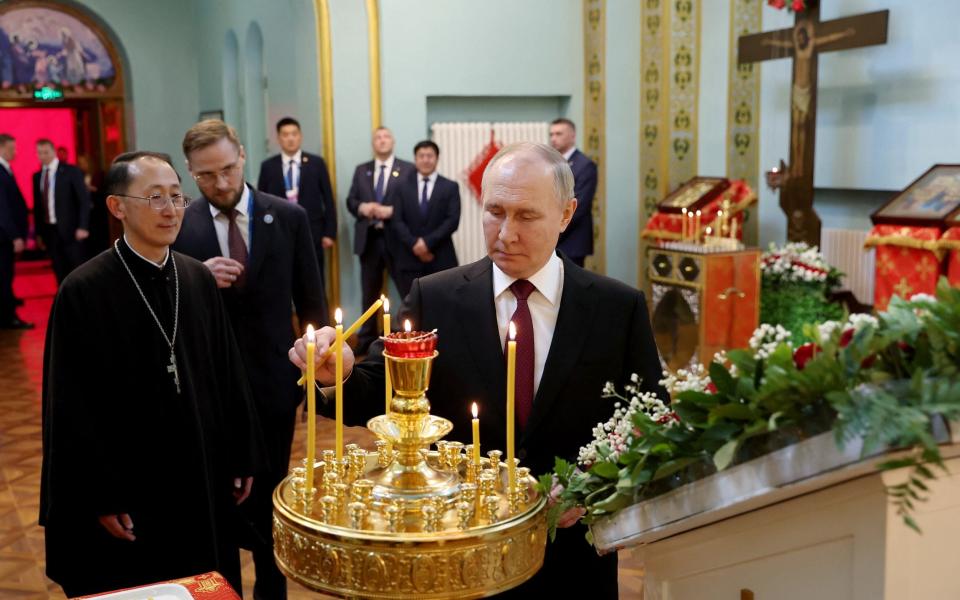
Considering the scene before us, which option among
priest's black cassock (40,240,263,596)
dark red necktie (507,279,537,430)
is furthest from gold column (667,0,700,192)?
dark red necktie (507,279,537,430)

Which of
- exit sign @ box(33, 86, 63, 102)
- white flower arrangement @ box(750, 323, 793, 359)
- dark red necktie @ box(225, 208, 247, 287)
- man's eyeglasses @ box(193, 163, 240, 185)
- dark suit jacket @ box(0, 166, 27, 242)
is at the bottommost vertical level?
dark suit jacket @ box(0, 166, 27, 242)

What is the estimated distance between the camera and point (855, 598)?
40.9 inches

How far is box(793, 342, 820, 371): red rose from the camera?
1099mm

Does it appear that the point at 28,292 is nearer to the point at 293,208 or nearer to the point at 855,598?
the point at 293,208

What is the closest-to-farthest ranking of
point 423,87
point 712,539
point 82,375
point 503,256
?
point 712,539
point 503,256
point 82,375
point 423,87

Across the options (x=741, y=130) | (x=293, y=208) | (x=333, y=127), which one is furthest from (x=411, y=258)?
(x=293, y=208)

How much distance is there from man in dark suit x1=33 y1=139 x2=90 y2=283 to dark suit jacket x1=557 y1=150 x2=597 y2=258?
6.21 m

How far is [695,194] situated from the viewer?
859cm

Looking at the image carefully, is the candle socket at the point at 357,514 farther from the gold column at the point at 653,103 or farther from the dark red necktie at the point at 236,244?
the gold column at the point at 653,103

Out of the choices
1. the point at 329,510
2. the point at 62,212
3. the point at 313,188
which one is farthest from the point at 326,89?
the point at 329,510

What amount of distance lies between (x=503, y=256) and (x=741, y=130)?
289 inches

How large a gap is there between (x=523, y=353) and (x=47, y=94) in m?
13.4

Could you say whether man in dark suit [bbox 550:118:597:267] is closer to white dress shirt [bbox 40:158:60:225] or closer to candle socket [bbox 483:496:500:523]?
white dress shirt [bbox 40:158:60:225]

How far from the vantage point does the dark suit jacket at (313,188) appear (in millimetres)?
8922
